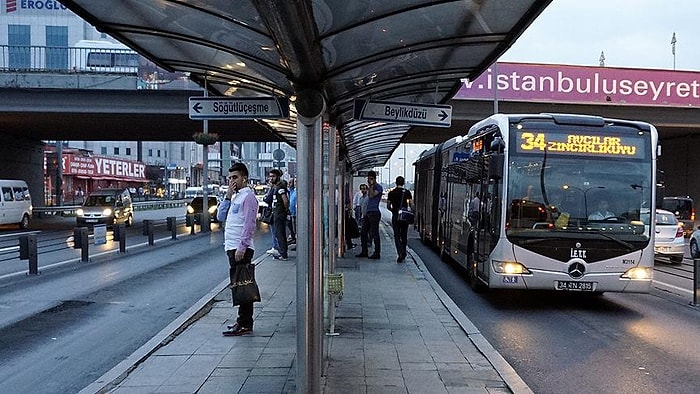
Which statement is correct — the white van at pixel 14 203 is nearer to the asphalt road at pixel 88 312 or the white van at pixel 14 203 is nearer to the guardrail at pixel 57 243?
the guardrail at pixel 57 243

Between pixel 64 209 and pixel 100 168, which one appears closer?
pixel 64 209

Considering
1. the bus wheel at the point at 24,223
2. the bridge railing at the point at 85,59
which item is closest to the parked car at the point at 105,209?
the bus wheel at the point at 24,223

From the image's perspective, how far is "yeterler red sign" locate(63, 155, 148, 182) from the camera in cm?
5551

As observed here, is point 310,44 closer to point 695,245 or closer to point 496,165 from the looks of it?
point 496,165

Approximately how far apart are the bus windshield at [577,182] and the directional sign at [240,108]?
18.0ft

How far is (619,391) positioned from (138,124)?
28.7m

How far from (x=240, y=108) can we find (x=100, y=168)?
5812 centimetres

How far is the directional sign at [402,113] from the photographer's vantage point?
20.8 ft

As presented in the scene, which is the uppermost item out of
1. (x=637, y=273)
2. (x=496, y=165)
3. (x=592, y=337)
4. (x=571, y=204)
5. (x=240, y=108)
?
(x=240, y=108)

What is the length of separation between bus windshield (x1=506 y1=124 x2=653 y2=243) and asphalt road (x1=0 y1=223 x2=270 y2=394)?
5537 mm

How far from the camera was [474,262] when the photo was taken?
1189 cm

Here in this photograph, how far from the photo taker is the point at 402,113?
21.6ft

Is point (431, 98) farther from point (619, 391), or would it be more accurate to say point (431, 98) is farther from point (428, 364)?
point (619, 391)

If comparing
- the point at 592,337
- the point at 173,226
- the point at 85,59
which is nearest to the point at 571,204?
the point at 592,337
